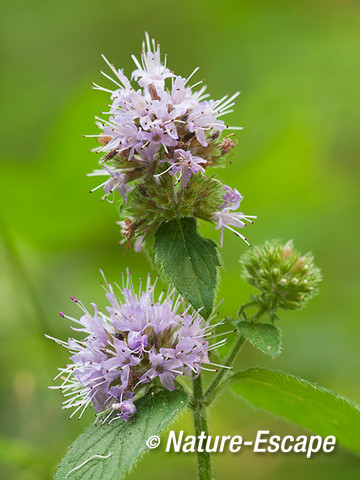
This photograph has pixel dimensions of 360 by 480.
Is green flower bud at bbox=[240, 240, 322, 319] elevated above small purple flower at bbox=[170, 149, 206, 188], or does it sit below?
below

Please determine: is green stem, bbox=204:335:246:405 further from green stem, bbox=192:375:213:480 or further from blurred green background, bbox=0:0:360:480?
blurred green background, bbox=0:0:360:480

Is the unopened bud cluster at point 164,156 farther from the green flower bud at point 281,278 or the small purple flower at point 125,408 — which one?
the small purple flower at point 125,408

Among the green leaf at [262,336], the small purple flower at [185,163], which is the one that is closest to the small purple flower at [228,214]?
the small purple flower at [185,163]

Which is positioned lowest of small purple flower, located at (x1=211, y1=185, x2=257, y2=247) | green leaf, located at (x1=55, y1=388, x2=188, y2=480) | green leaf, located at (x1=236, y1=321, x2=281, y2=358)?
green leaf, located at (x1=55, y1=388, x2=188, y2=480)

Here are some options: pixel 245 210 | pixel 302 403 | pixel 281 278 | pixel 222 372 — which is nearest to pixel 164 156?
pixel 281 278

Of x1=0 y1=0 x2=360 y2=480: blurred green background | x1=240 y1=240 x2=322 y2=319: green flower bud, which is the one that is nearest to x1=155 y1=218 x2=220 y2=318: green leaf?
x1=240 y1=240 x2=322 y2=319: green flower bud

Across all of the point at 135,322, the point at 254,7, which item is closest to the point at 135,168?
the point at 135,322

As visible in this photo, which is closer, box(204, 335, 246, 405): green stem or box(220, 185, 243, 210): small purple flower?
box(220, 185, 243, 210): small purple flower

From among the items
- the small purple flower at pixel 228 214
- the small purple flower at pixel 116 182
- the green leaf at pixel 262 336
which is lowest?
the green leaf at pixel 262 336
